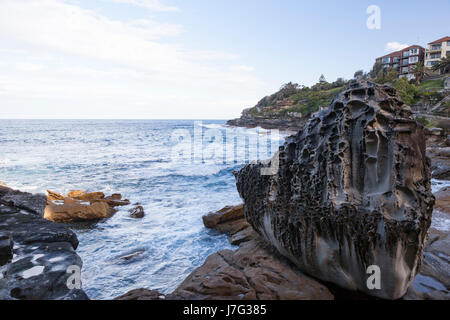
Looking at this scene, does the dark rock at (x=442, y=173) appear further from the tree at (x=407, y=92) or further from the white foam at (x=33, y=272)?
the tree at (x=407, y=92)

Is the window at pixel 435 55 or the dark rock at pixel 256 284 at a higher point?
the window at pixel 435 55

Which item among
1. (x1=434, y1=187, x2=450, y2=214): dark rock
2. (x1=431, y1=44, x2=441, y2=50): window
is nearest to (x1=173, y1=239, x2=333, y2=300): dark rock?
(x1=434, y1=187, x2=450, y2=214): dark rock

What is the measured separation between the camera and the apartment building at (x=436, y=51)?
41438mm

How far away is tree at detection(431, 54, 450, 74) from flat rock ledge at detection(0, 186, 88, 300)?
47183 mm

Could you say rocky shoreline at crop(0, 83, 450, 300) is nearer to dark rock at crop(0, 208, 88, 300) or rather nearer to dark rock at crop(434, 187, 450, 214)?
dark rock at crop(0, 208, 88, 300)

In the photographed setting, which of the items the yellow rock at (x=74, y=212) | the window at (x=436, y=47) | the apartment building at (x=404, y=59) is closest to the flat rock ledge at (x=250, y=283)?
the yellow rock at (x=74, y=212)

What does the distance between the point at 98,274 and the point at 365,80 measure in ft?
19.3

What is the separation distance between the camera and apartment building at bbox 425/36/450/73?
41438 mm

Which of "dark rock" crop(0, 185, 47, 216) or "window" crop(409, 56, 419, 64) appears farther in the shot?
"window" crop(409, 56, 419, 64)

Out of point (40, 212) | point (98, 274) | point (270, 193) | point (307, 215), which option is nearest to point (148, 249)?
point (98, 274)

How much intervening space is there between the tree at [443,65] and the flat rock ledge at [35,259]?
47183mm

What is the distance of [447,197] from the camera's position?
8.22 m

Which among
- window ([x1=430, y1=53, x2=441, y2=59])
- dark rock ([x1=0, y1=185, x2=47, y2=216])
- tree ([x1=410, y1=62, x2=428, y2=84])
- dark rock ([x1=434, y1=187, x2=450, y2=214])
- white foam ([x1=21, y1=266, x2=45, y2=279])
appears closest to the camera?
white foam ([x1=21, y1=266, x2=45, y2=279])
